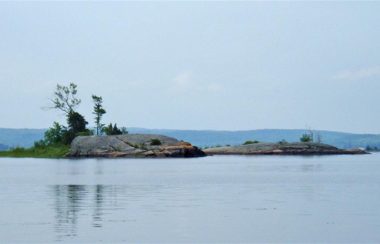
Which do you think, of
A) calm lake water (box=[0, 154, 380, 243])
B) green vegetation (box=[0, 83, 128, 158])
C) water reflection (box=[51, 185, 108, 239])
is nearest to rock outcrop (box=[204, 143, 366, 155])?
green vegetation (box=[0, 83, 128, 158])

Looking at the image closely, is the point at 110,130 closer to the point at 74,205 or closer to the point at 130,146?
the point at 130,146

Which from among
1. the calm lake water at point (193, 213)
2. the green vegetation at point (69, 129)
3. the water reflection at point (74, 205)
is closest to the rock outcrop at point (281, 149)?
the green vegetation at point (69, 129)

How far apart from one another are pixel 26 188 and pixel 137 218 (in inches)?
925

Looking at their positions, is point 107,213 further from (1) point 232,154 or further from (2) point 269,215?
(1) point 232,154

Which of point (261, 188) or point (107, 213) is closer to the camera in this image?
point (107, 213)

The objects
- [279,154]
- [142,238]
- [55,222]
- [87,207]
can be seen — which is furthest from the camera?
[279,154]

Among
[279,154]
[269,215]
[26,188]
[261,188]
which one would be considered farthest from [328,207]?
[279,154]

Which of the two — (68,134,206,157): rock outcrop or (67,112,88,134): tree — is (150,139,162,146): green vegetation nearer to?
(68,134,206,157): rock outcrop

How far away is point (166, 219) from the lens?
112 ft

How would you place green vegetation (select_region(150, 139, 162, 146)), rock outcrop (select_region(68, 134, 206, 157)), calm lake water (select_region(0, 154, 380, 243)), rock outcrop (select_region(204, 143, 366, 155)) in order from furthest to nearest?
rock outcrop (select_region(204, 143, 366, 155))
green vegetation (select_region(150, 139, 162, 146))
rock outcrop (select_region(68, 134, 206, 157))
calm lake water (select_region(0, 154, 380, 243))

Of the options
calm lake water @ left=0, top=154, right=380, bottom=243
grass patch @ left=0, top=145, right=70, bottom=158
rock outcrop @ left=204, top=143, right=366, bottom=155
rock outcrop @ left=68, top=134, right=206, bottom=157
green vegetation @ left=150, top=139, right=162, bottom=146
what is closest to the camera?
calm lake water @ left=0, top=154, right=380, bottom=243

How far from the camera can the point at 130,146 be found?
5502 inches

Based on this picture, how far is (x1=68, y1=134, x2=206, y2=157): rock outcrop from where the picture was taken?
14012 cm

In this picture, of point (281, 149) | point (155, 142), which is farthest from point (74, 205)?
point (281, 149)
